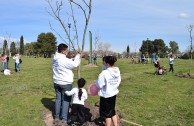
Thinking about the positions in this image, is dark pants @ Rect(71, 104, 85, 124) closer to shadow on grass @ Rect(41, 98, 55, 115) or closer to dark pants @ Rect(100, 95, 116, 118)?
dark pants @ Rect(100, 95, 116, 118)

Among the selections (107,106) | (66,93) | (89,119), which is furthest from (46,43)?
(107,106)

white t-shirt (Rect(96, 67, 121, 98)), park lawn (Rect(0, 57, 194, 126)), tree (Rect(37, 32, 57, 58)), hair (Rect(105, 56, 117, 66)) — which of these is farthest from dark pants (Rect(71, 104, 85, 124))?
tree (Rect(37, 32, 57, 58))

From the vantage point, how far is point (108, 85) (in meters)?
7.26

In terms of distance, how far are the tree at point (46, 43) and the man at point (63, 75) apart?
315ft

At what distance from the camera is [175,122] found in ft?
29.9

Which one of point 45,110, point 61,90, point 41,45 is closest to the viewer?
point 61,90

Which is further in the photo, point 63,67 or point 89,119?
point 89,119

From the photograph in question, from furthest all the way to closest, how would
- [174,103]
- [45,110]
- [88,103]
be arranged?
[174,103]
[88,103]
[45,110]

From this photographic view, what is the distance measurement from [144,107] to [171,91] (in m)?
4.18

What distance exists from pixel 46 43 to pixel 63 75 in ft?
318

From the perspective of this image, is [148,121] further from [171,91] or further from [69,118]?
[171,91]

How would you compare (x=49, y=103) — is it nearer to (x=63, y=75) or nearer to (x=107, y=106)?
(x=63, y=75)

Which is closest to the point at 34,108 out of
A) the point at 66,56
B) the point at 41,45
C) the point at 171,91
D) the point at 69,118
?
the point at 69,118

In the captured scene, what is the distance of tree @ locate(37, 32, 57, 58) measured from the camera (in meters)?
104
